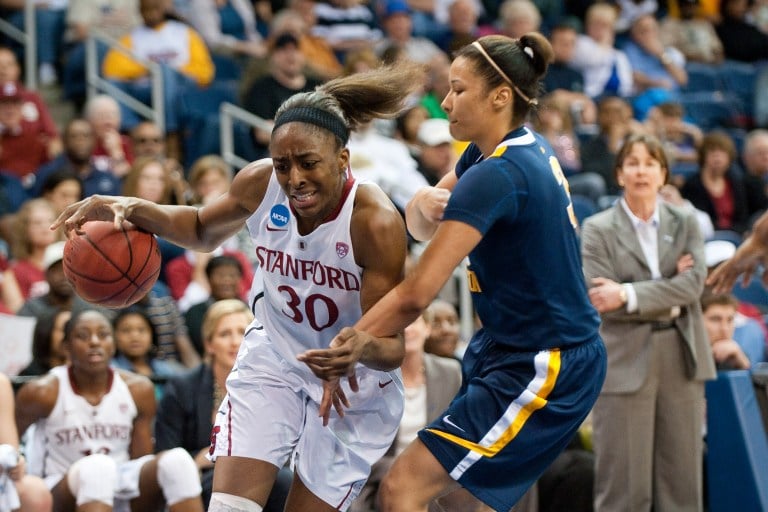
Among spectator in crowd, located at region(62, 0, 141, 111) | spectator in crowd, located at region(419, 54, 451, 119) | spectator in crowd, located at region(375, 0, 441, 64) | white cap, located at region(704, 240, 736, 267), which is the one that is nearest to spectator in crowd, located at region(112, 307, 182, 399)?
white cap, located at region(704, 240, 736, 267)

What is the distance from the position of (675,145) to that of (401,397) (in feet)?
24.1

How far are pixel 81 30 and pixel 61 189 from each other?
229 centimetres

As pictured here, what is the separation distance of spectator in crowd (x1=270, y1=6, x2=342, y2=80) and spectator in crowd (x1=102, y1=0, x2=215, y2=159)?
73cm

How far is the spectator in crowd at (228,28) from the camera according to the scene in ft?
35.8

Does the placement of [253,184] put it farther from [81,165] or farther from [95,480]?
[81,165]

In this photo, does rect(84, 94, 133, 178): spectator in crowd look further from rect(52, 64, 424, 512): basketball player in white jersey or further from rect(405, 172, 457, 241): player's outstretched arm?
rect(405, 172, 457, 241): player's outstretched arm

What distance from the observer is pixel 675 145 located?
11078 millimetres

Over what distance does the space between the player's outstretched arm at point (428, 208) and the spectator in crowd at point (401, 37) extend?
6641 mm

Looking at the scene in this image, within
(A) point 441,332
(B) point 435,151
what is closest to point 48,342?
(A) point 441,332

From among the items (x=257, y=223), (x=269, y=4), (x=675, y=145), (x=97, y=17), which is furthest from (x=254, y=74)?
(x=257, y=223)

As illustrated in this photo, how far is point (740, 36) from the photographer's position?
44.4 ft

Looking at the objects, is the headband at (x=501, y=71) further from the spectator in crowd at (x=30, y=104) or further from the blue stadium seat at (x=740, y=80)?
the blue stadium seat at (x=740, y=80)

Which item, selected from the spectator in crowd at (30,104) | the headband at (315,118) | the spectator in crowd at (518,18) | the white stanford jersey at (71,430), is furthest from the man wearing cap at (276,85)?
the headband at (315,118)

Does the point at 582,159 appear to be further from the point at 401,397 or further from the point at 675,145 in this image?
the point at 401,397
